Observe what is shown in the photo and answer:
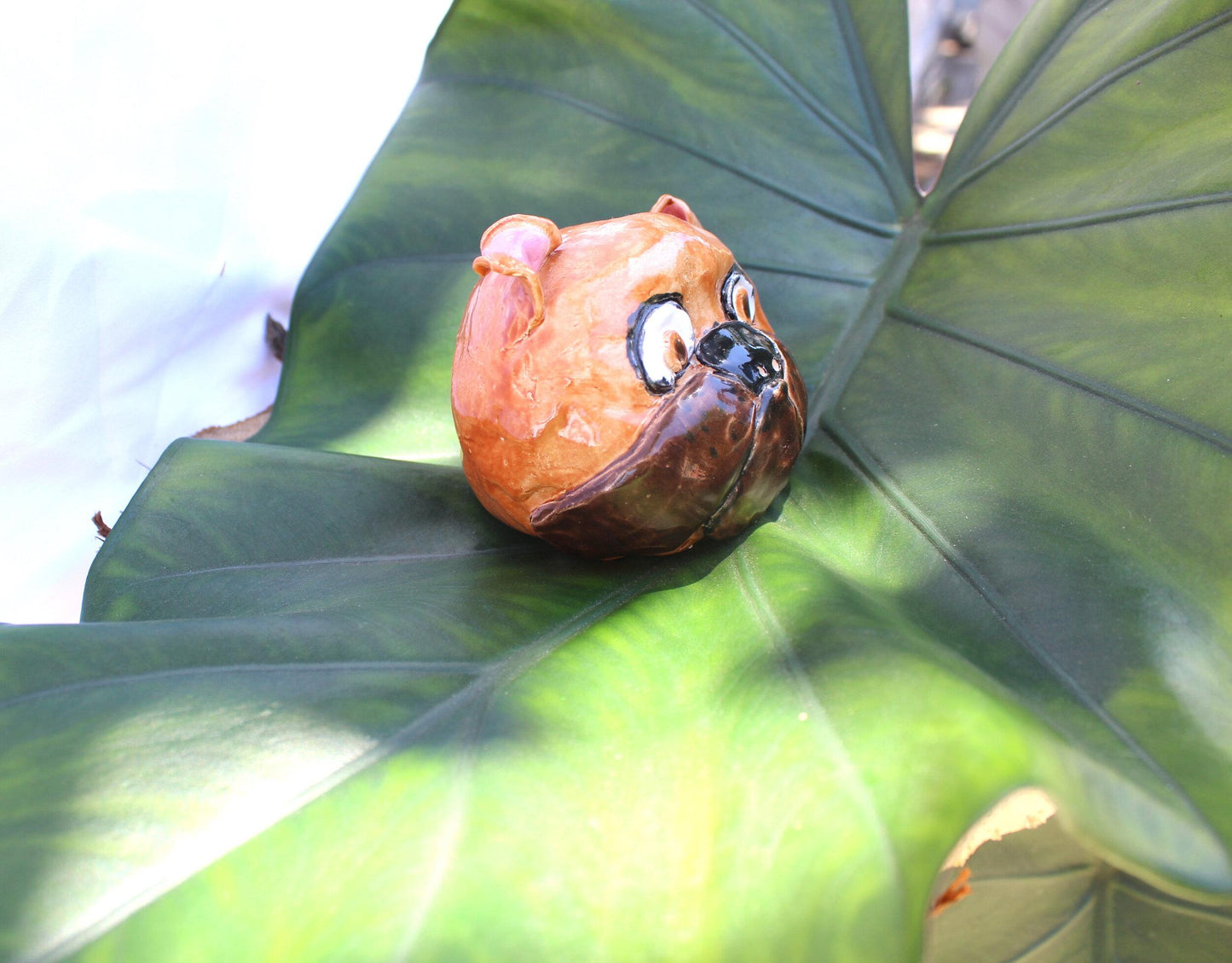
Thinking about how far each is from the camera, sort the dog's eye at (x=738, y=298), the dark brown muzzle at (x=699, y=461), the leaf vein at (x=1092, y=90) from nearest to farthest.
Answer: the dark brown muzzle at (x=699, y=461), the dog's eye at (x=738, y=298), the leaf vein at (x=1092, y=90)

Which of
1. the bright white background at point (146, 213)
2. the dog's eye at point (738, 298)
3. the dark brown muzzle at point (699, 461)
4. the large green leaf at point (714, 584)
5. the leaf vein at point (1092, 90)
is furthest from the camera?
the bright white background at point (146, 213)

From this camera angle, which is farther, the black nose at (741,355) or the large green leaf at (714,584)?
the black nose at (741,355)

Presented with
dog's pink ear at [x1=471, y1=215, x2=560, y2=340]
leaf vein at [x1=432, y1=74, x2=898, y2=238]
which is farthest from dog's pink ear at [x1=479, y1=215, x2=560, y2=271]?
leaf vein at [x1=432, y1=74, x2=898, y2=238]

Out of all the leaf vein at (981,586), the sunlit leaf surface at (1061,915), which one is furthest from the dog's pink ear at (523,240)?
the sunlit leaf surface at (1061,915)

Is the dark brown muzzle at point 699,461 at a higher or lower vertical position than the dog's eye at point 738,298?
lower

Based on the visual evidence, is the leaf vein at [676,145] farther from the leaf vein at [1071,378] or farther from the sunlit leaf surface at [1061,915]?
the sunlit leaf surface at [1061,915]

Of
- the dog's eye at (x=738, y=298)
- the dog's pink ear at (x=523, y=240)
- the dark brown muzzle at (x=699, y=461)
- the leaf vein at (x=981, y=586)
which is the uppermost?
the dog's pink ear at (x=523, y=240)

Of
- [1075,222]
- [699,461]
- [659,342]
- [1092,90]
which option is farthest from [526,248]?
[1092,90]

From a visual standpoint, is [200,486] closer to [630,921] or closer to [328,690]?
[328,690]
